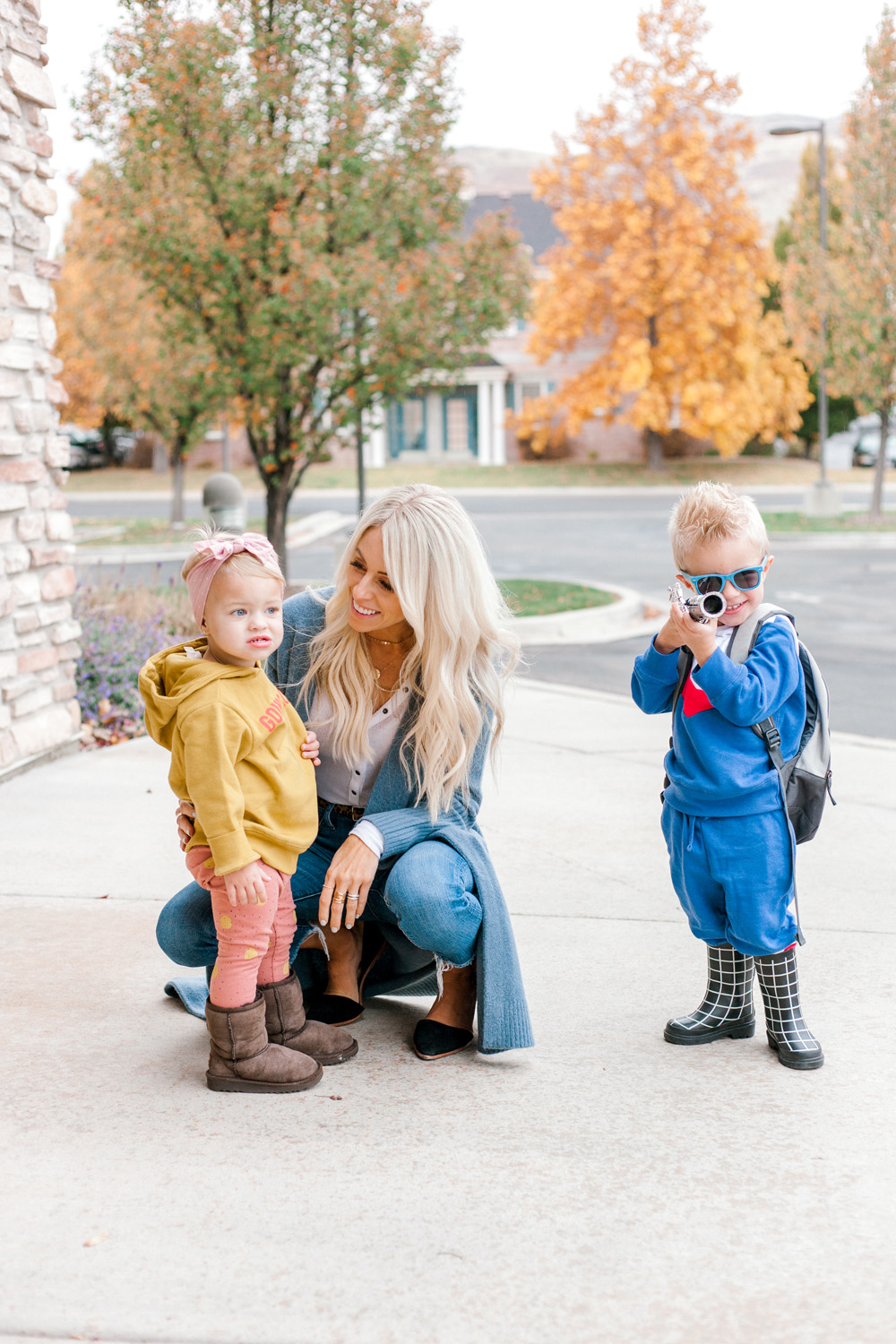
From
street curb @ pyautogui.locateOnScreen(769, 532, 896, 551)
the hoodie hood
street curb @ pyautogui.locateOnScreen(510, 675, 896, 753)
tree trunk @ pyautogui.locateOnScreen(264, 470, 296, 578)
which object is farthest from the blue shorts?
street curb @ pyautogui.locateOnScreen(769, 532, 896, 551)

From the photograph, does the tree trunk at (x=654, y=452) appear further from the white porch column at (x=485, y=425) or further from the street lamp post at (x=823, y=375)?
the street lamp post at (x=823, y=375)

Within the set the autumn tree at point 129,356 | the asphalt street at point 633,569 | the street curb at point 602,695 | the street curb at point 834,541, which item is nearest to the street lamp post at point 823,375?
the street curb at point 834,541

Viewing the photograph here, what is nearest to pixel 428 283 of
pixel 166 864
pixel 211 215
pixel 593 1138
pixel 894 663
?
pixel 211 215

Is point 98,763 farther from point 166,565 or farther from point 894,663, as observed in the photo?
point 166,565

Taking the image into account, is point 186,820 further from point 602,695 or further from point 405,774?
point 602,695

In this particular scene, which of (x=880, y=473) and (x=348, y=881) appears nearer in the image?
(x=348, y=881)

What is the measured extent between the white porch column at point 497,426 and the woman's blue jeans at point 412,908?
40.2 m

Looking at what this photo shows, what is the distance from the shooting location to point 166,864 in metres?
4.73

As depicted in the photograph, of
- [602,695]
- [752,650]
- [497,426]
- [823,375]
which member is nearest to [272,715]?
[752,650]

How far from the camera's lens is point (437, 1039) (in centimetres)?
318

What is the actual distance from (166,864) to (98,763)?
5.61 ft

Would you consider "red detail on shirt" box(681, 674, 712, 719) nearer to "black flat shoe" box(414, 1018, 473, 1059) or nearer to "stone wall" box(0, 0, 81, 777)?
"black flat shoe" box(414, 1018, 473, 1059)

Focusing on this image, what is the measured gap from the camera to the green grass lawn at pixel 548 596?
12453 mm

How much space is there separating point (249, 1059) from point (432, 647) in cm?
106
